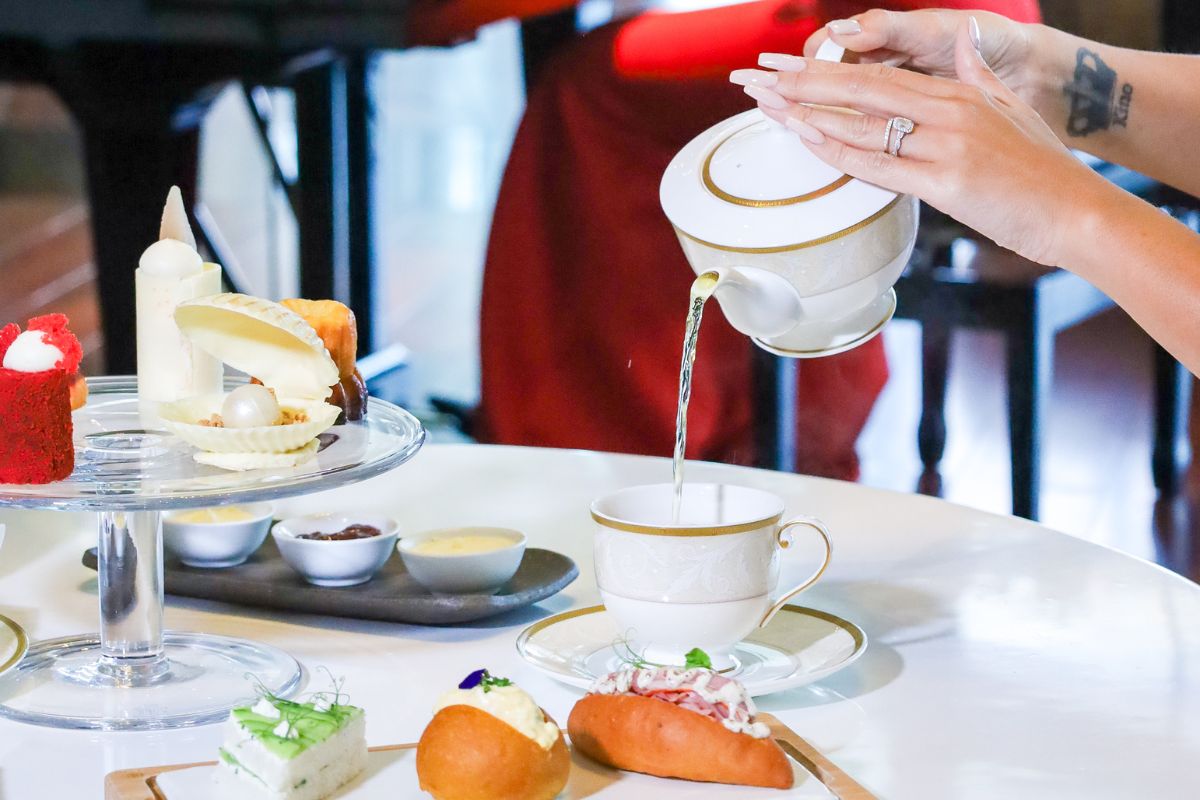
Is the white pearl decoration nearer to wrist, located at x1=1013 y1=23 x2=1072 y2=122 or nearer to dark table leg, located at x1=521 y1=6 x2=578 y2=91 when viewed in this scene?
wrist, located at x1=1013 y1=23 x2=1072 y2=122

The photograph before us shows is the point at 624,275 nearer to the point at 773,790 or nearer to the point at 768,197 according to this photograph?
the point at 768,197

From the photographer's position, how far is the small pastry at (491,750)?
2.04 ft

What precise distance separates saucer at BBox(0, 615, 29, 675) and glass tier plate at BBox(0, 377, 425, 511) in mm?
120

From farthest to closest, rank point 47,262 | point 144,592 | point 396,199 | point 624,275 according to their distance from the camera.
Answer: point 396,199, point 47,262, point 624,275, point 144,592

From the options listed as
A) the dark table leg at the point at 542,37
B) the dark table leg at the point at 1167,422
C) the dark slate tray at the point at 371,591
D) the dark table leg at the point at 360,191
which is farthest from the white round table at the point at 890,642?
the dark table leg at the point at 1167,422

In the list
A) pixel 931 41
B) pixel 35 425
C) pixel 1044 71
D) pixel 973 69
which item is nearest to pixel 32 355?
pixel 35 425

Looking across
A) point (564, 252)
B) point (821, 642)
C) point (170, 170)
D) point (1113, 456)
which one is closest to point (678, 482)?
point (821, 642)

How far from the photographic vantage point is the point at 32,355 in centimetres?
81

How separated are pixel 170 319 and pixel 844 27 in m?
0.51

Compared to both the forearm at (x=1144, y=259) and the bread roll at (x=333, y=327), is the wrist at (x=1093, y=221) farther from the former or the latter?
the bread roll at (x=333, y=327)

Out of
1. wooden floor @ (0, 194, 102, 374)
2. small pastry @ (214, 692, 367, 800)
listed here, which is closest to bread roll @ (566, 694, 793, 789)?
small pastry @ (214, 692, 367, 800)

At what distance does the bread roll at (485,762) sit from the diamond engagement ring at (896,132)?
0.44m

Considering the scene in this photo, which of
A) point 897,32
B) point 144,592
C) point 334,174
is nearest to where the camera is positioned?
point 144,592

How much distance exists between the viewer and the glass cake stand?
748 millimetres
